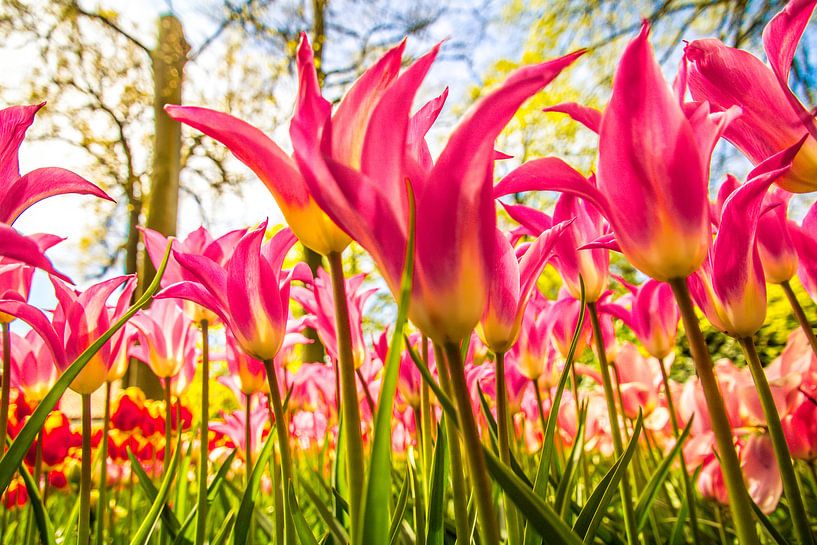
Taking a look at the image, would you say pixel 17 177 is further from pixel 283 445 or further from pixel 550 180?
pixel 550 180

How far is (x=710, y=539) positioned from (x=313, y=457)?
5.94 feet

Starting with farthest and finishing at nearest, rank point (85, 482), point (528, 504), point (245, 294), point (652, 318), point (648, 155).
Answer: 1. point (652, 318)
2. point (85, 482)
3. point (245, 294)
4. point (648, 155)
5. point (528, 504)

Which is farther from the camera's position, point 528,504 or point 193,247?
point 193,247

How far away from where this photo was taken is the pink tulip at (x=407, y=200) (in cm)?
41

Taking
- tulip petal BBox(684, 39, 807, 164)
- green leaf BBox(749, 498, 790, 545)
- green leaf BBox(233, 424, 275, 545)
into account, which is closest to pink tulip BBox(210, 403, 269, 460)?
green leaf BBox(233, 424, 275, 545)

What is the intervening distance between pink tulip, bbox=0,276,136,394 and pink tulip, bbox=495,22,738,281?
26.4 inches

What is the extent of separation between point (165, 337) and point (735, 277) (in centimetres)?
119

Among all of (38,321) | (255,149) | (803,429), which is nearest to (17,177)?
(38,321)

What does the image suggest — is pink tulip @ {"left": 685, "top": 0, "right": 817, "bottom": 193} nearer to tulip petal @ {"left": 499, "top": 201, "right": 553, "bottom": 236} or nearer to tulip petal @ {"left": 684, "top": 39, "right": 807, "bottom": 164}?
tulip petal @ {"left": 684, "top": 39, "right": 807, "bottom": 164}

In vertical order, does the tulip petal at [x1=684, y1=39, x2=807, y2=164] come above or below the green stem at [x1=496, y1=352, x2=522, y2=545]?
above

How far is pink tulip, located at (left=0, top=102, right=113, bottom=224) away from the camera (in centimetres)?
59

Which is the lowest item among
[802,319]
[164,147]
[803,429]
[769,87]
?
[803,429]

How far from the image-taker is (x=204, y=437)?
885 millimetres

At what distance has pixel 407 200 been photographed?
1.42 ft
